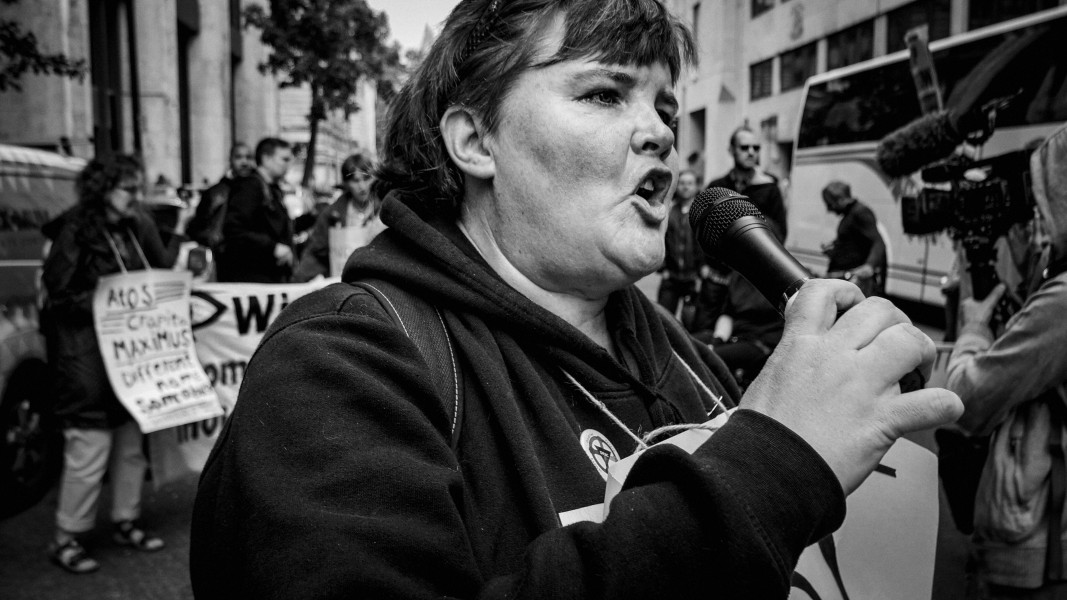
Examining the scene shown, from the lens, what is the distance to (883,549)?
1.36 metres

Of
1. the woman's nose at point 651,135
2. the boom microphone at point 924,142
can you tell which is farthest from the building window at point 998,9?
the woman's nose at point 651,135

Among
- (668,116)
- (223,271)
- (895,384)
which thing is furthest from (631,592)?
(223,271)

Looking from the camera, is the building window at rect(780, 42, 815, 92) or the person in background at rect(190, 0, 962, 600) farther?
the building window at rect(780, 42, 815, 92)

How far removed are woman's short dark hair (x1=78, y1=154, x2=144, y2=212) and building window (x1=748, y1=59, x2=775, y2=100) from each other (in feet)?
85.7

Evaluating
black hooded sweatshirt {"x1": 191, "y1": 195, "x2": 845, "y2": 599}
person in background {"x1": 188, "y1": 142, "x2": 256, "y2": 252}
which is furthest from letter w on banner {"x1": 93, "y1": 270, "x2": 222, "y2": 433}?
black hooded sweatshirt {"x1": 191, "y1": 195, "x2": 845, "y2": 599}

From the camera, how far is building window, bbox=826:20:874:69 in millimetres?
21781

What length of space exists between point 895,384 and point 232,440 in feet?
2.93

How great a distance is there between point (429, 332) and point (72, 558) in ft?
12.4

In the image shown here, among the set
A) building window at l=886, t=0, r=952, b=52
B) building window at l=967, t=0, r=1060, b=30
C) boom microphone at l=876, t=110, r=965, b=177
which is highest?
building window at l=886, t=0, r=952, b=52

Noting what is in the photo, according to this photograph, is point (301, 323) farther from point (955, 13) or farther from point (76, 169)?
point (955, 13)

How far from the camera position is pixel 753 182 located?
6.74 m

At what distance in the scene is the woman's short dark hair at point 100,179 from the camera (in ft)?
14.9

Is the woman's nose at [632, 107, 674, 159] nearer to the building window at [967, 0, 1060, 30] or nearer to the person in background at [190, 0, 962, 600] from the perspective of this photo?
the person in background at [190, 0, 962, 600]

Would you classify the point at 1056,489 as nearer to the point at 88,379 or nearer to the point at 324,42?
the point at 88,379
